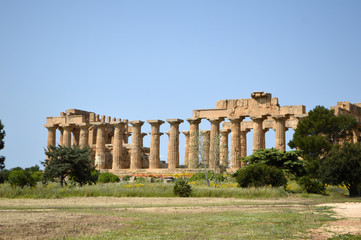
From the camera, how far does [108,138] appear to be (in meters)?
72.3

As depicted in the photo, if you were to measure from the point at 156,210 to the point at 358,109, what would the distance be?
39013mm

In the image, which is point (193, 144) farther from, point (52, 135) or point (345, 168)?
point (52, 135)

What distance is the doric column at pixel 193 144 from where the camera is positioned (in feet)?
132

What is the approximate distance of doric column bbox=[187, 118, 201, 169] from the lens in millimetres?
40250

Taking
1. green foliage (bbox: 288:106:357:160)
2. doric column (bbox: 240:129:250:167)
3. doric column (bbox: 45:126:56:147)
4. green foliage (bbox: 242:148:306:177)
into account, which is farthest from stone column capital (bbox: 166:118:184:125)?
green foliage (bbox: 242:148:306:177)

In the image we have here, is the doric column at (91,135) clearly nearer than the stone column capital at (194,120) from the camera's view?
No

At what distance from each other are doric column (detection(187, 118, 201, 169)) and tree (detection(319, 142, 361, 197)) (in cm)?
1160

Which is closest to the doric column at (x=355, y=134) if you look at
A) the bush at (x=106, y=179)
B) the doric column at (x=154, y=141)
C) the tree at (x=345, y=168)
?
the tree at (x=345, y=168)

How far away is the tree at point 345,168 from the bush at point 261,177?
2730 mm

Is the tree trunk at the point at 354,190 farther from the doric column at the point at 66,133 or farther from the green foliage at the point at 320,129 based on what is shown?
the doric column at the point at 66,133

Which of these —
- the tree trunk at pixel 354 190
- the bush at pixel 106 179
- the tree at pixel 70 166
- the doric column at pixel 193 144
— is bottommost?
the tree trunk at pixel 354 190

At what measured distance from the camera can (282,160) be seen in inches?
1404

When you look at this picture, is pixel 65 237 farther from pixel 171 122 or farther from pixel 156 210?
pixel 171 122

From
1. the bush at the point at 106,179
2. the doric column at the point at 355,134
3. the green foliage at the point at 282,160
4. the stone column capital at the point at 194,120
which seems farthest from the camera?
the stone column capital at the point at 194,120
